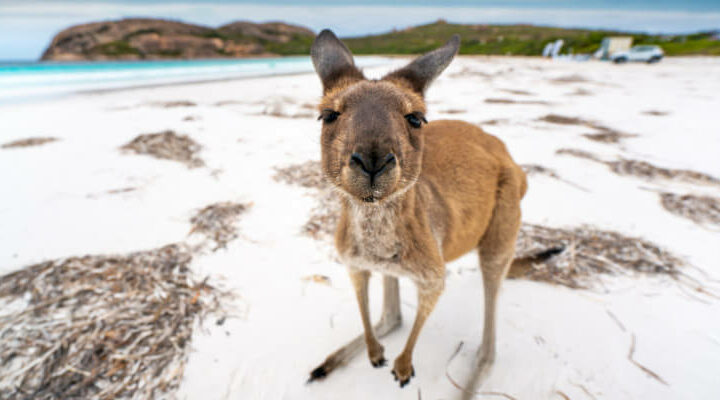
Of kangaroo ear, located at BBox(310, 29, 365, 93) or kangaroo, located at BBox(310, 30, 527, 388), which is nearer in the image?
kangaroo, located at BBox(310, 30, 527, 388)

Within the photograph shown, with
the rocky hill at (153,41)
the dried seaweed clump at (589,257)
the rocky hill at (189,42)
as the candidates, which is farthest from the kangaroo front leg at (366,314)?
the rocky hill at (153,41)

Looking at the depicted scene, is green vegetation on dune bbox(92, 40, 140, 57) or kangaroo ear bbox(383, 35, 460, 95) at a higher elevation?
green vegetation on dune bbox(92, 40, 140, 57)

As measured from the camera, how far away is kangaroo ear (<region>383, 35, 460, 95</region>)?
200cm

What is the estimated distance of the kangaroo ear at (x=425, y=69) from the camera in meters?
2.00

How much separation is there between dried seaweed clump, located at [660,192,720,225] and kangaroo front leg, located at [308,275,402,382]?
3496 mm

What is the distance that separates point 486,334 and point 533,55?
47.6 m

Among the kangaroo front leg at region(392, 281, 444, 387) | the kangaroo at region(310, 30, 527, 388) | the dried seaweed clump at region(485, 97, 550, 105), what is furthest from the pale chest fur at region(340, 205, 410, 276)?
the dried seaweed clump at region(485, 97, 550, 105)

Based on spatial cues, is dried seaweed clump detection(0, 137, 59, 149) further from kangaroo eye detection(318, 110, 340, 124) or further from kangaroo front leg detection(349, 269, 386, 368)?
kangaroo front leg detection(349, 269, 386, 368)

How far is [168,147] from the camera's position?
19.3ft

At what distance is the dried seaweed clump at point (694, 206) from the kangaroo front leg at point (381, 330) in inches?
138

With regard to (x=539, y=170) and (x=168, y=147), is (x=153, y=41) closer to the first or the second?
(x=168, y=147)

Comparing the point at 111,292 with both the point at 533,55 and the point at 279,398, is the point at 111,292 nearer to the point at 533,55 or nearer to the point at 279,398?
the point at 279,398

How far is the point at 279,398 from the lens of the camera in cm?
208

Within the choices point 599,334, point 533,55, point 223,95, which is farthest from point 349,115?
point 533,55
